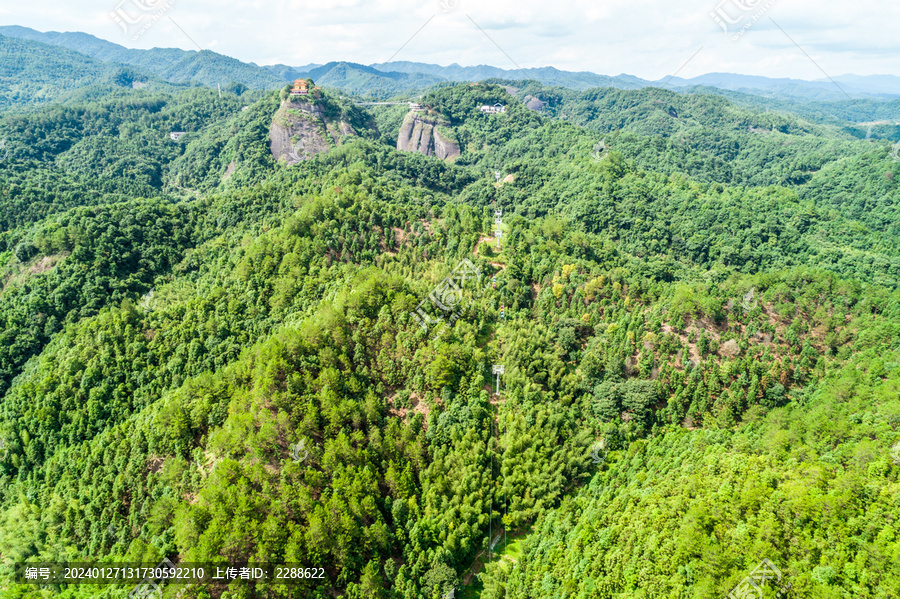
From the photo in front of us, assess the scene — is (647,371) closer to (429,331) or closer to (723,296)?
(723,296)

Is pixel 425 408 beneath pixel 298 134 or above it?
beneath

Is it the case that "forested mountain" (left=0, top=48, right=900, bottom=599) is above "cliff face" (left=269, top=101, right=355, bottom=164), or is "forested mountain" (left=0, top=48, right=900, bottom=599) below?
below

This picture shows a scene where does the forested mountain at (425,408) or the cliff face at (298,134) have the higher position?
the cliff face at (298,134)

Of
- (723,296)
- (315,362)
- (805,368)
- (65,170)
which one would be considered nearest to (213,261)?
(315,362)

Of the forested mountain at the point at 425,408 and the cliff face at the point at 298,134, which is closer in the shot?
the forested mountain at the point at 425,408

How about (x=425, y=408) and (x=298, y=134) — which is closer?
(x=425, y=408)

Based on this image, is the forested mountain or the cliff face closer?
the forested mountain
